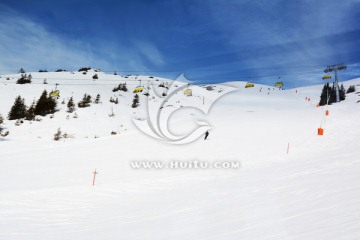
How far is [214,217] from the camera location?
296 inches

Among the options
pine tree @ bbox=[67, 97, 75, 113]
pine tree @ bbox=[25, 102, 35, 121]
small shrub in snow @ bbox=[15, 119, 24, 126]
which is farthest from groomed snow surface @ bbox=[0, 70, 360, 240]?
pine tree @ bbox=[67, 97, 75, 113]

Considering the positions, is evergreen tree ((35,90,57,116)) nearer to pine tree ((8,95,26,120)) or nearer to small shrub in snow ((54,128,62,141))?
pine tree ((8,95,26,120))

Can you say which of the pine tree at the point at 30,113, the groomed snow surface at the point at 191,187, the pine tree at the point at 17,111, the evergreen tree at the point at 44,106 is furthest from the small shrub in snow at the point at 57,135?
the evergreen tree at the point at 44,106

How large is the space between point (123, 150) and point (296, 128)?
15.1 m

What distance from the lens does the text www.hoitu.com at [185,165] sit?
1561cm

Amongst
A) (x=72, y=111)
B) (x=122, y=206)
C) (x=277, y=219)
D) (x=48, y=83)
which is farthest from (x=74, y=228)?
(x=48, y=83)

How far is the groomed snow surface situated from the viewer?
642cm

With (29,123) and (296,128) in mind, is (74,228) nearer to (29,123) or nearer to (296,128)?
(296,128)

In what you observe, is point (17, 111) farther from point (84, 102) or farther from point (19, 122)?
point (84, 102)

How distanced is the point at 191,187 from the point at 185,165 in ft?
14.2

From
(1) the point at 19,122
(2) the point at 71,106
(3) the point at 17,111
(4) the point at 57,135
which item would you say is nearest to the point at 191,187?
(4) the point at 57,135

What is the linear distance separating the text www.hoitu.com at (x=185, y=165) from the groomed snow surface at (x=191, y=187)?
0.51 meters

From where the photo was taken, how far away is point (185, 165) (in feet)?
53.6

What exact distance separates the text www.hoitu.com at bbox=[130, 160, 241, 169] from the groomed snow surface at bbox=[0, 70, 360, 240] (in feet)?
1.66
